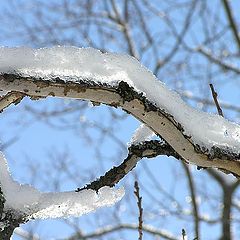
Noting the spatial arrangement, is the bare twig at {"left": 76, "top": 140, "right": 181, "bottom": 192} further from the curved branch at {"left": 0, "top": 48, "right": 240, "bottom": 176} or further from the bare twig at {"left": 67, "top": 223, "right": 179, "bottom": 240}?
the bare twig at {"left": 67, "top": 223, "right": 179, "bottom": 240}

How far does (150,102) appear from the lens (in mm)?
661

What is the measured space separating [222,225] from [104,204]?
388 cm

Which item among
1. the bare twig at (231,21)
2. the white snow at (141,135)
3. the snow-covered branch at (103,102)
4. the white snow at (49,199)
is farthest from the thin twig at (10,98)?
the bare twig at (231,21)

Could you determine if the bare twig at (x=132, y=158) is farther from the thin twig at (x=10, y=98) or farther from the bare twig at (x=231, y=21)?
the bare twig at (x=231, y=21)

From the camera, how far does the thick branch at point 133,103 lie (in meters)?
0.61

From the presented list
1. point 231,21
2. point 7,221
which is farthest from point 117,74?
point 231,21

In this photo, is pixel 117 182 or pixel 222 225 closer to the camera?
pixel 117 182

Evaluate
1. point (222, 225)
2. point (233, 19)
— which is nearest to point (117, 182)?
point (222, 225)

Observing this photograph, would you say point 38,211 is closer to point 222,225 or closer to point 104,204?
point 104,204

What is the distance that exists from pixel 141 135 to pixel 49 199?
19 cm

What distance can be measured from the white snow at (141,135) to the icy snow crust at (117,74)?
12 cm

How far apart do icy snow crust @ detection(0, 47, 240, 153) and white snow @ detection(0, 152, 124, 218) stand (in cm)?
17

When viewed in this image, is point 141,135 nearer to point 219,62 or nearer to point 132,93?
point 132,93

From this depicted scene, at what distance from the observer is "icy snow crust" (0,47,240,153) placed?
605 millimetres
